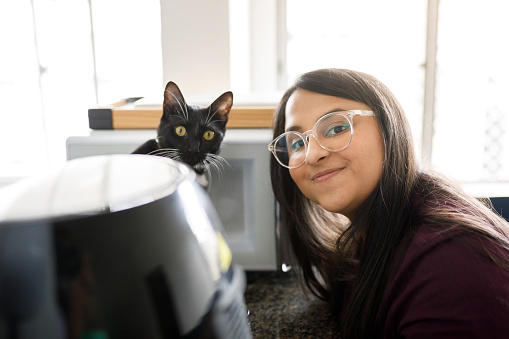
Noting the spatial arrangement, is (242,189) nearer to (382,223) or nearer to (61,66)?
(382,223)

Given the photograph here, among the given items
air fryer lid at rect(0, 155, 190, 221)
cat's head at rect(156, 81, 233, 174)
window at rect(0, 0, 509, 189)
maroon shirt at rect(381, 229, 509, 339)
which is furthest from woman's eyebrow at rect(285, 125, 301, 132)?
window at rect(0, 0, 509, 189)

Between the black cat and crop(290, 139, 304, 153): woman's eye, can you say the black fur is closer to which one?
the black cat

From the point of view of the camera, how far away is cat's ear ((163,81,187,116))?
0.79 metres

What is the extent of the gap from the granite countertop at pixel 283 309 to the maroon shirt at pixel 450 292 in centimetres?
18

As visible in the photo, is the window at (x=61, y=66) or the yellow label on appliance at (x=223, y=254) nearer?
the yellow label on appliance at (x=223, y=254)

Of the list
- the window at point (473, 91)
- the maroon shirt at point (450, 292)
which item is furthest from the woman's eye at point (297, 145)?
the window at point (473, 91)

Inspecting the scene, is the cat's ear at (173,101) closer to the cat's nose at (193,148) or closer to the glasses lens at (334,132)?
the cat's nose at (193,148)

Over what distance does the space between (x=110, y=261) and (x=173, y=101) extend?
59 cm

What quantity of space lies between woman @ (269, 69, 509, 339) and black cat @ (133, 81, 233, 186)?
0.12 metres

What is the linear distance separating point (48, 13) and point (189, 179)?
10.7 feet

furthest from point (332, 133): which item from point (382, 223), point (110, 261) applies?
point (110, 261)

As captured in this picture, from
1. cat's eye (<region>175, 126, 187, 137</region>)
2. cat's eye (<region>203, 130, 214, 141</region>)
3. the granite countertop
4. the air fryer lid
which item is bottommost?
the granite countertop

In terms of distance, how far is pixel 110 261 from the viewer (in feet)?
0.84

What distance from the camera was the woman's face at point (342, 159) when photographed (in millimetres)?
719
